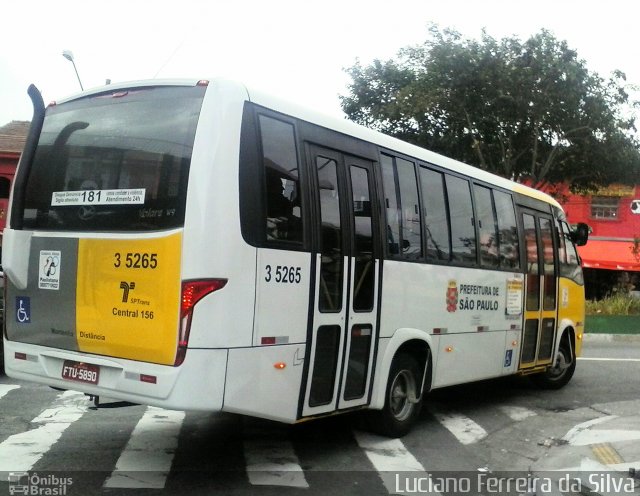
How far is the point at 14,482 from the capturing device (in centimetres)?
562

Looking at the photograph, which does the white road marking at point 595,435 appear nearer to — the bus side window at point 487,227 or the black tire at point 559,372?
the bus side window at point 487,227

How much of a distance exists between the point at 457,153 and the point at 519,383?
14.6m

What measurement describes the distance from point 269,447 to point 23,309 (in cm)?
254

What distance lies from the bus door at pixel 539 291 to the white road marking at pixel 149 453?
185 inches

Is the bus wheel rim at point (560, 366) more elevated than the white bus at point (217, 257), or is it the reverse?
the white bus at point (217, 257)

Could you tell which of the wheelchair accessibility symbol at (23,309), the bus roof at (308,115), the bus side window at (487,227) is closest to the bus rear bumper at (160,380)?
the wheelchair accessibility symbol at (23,309)

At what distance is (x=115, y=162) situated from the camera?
18.9ft

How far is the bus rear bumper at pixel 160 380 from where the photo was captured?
202 inches

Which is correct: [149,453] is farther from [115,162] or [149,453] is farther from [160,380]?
[115,162]

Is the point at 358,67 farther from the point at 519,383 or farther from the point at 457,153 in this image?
the point at 519,383

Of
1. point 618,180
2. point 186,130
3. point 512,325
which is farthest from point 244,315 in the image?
point 618,180

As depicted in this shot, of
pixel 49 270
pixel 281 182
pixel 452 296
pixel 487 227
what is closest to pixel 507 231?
pixel 487 227

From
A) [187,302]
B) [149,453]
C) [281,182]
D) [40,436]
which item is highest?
[281,182]

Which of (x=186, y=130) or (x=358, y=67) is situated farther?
(x=358, y=67)
